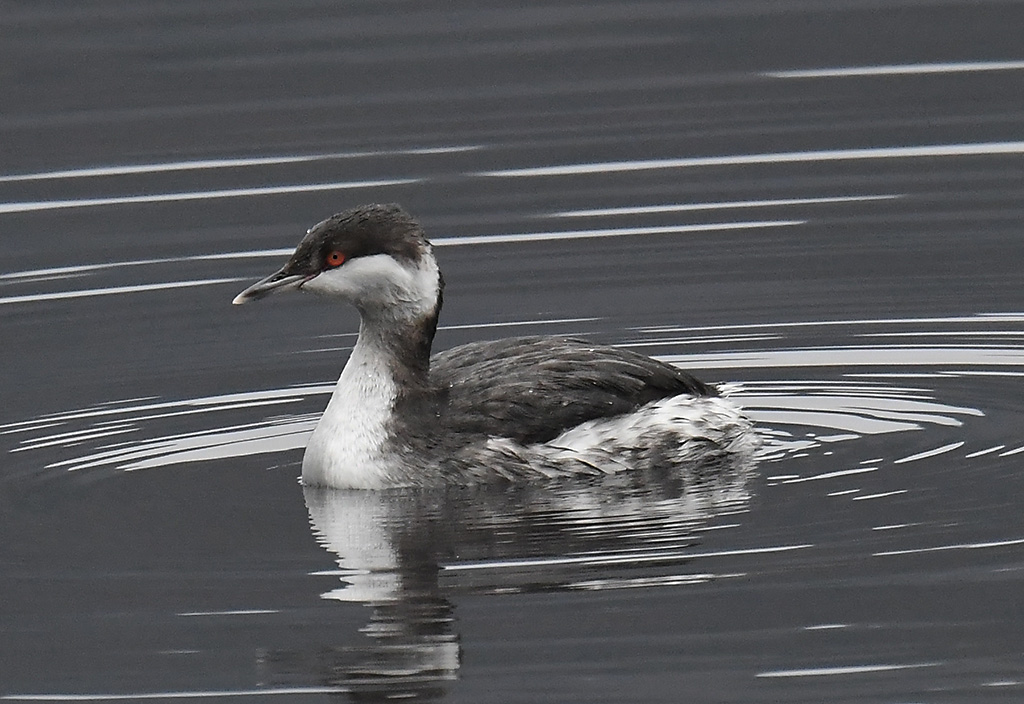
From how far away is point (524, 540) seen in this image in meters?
9.86

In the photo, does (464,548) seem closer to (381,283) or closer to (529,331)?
(381,283)

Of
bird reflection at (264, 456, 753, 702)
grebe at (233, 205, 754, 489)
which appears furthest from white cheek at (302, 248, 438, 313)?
bird reflection at (264, 456, 753, 702)

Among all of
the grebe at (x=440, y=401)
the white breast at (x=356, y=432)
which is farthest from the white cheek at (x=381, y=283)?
the white breast at (x=356, y=432)

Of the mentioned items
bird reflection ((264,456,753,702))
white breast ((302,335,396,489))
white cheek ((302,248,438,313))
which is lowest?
bird reflection ((264,456,753,702))

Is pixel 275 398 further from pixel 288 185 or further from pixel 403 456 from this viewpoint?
pixel 288 185

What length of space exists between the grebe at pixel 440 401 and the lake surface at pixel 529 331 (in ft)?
0.62

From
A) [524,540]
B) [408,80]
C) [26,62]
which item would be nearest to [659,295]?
[524,540]

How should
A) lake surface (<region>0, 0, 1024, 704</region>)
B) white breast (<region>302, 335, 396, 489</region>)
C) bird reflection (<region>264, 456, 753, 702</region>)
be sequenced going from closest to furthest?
bird reflection (<region>264, 456, 753, 702</region>) → lake surface (<region>0, 0, 1024, 704</region>) → white breast (<region>302, 335, 396, 489</region>)

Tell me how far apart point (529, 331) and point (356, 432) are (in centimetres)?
288

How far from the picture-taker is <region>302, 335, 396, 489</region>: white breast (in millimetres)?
10875

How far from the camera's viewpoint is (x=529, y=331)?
13672 mm

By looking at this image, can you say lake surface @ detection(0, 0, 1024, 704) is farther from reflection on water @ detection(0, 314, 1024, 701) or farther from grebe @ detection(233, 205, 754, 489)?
grebe @ detection(233, 205, 754, 489)

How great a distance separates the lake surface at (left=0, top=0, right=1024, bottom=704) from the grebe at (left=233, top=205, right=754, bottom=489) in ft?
0.62

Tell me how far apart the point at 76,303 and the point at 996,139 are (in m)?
6.88
